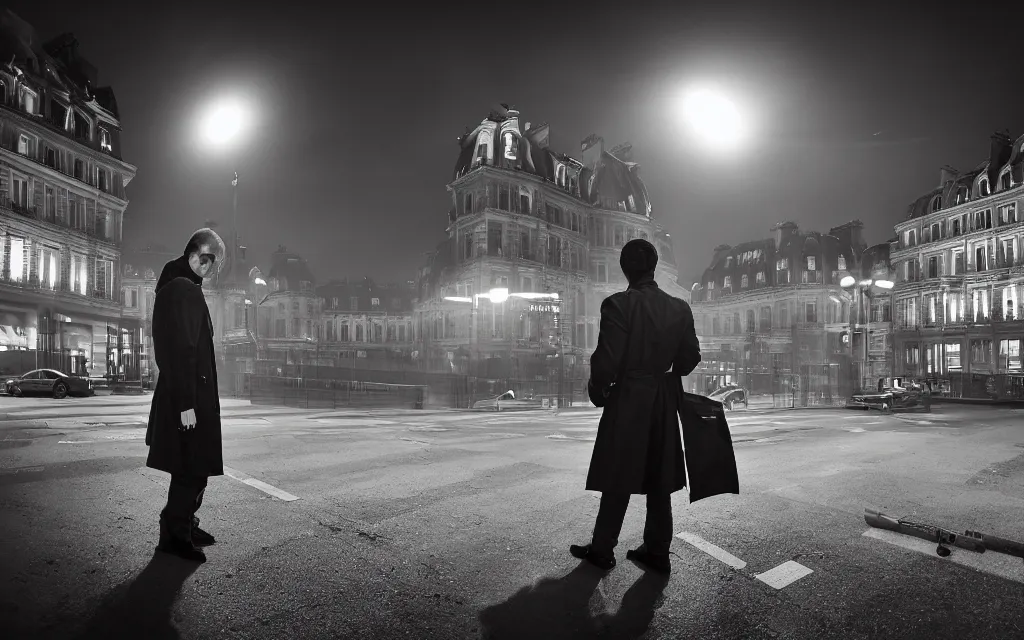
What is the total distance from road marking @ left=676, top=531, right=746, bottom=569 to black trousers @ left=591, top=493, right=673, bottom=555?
1.69 feet

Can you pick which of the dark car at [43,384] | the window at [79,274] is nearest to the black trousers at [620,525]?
the dark car at [43,384]

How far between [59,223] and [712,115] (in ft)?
83.4

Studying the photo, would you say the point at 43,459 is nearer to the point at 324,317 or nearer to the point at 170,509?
the point at 170,509

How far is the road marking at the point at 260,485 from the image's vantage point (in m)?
5.75

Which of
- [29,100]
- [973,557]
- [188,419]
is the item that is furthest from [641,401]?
[29,100]

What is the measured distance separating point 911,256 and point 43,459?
2457 inches

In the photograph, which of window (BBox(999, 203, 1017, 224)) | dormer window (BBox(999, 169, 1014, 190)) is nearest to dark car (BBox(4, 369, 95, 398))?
window (BBox(999, 203, 1017, 224))

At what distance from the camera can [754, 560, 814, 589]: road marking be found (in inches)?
147

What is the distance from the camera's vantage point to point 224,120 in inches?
424

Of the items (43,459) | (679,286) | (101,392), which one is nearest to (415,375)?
(101,392)

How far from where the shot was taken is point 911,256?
173 feet

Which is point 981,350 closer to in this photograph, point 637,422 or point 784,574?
point 784,574

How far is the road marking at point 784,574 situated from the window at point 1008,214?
178 ft

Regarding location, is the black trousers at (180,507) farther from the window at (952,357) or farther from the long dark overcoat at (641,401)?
the window at (952,357)
